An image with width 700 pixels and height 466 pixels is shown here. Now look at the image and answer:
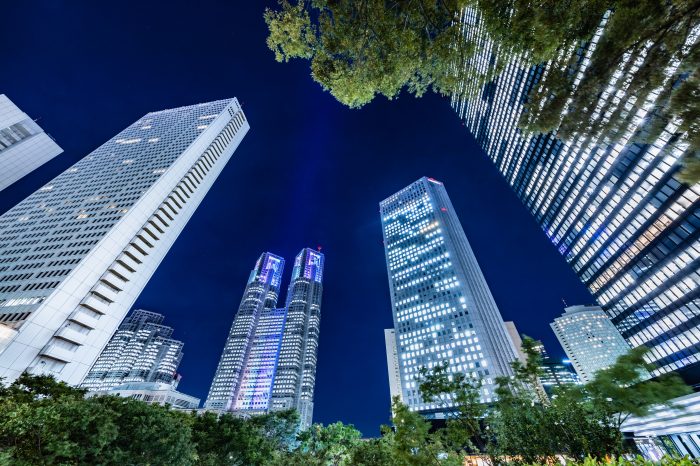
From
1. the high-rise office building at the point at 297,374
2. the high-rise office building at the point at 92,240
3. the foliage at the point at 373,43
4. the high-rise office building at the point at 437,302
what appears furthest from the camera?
the high-rise office building at the point at 297,374

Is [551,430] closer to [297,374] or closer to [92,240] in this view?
[92,240]

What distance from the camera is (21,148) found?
183 feet

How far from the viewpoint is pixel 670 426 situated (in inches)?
1475

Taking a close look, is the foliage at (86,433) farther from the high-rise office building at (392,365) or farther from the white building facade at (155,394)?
the high-rise office building at (392,365)

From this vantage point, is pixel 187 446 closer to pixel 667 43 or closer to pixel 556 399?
pixel 556 399

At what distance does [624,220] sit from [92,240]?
115872 millimetres

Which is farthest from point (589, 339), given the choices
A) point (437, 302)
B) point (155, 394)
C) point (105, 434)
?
point (155, 394)

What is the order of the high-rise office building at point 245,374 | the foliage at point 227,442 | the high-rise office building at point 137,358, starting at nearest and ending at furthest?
the foliage at point 227,442
the high-rise office building at point 137,358
the high-rise office building at point 245,374

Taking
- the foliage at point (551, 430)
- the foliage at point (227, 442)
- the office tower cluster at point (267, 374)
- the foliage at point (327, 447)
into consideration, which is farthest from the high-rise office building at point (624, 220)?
the office tower cluster at point (267, 374)

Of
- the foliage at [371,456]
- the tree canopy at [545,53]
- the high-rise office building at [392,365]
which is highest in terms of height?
the high-rise office building at [392,365]

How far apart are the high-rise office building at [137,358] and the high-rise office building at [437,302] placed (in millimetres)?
171002

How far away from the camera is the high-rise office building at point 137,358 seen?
166 m

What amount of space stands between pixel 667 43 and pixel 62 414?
109ft

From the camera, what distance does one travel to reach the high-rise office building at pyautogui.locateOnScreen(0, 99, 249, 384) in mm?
40281
